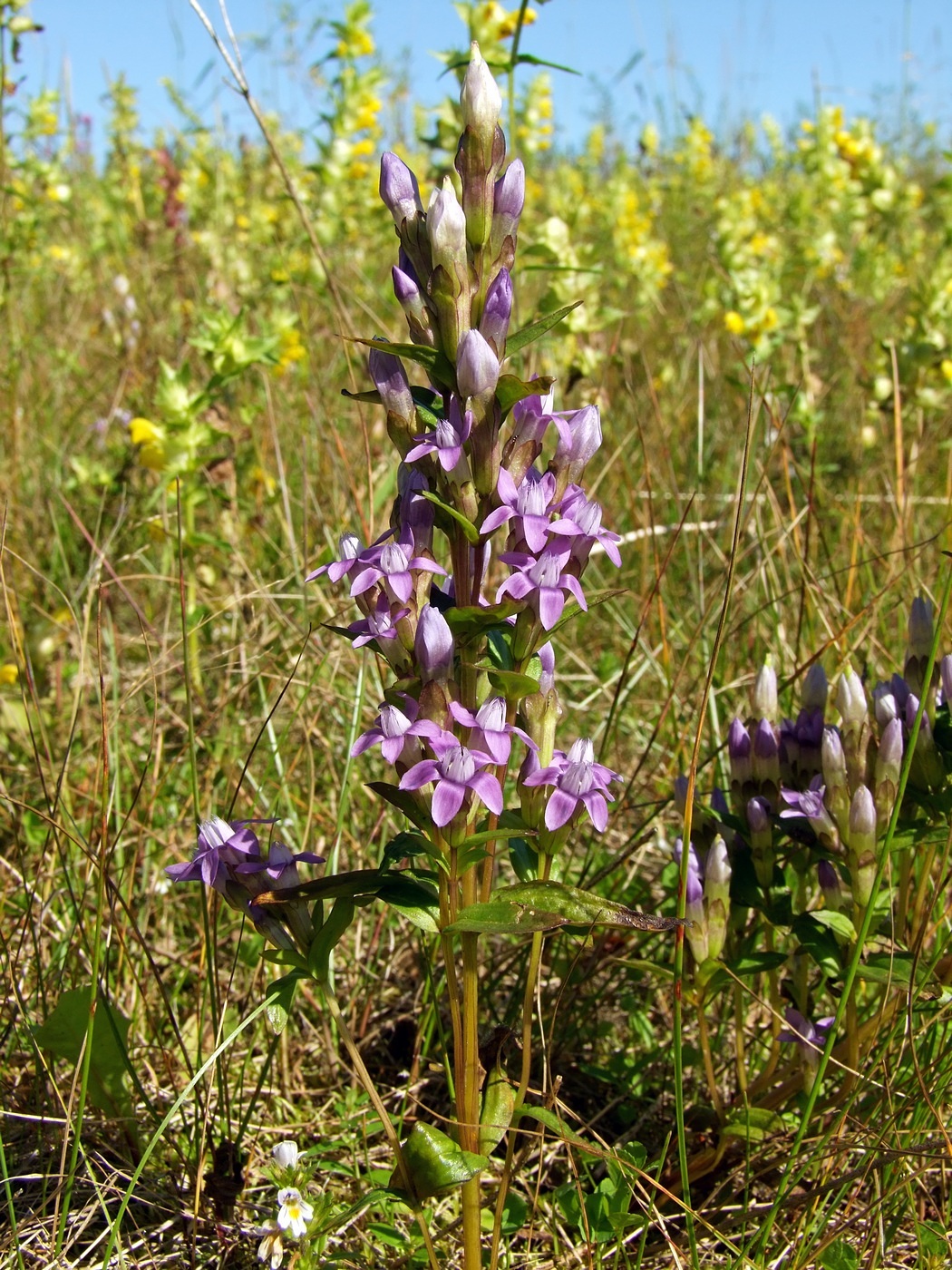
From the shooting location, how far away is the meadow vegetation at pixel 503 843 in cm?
143

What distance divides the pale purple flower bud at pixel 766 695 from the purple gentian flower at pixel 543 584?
20.0 inches

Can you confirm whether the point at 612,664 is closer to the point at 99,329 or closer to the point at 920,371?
the point at 920,371

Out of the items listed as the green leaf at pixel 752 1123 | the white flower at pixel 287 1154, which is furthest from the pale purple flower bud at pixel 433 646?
the green leaf at pixel 752 1123

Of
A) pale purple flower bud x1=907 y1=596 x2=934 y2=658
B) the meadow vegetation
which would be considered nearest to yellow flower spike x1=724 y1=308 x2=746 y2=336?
the meadow vegetation

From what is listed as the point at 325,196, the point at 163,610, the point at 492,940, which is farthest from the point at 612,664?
the point at 325,196

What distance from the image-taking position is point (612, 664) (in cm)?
296

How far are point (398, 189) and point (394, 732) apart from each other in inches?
23.1

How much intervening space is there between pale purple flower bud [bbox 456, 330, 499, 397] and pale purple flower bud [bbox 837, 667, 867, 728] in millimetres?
687

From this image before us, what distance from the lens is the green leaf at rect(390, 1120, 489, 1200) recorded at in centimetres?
118

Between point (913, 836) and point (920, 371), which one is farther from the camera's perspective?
point (920, 371)

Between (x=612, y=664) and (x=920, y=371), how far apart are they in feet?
6.06

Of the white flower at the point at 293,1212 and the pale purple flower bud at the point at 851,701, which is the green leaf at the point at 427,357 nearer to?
the pale purple flower bud at the point at 851,701

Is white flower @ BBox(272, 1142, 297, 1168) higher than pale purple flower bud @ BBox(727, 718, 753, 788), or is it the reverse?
pale purple flower bud @ BBox(727, 718, 753, 788)

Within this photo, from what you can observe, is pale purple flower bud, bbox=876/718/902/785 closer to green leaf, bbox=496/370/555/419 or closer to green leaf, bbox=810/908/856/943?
green leaf, bbox=810/908/856/943
